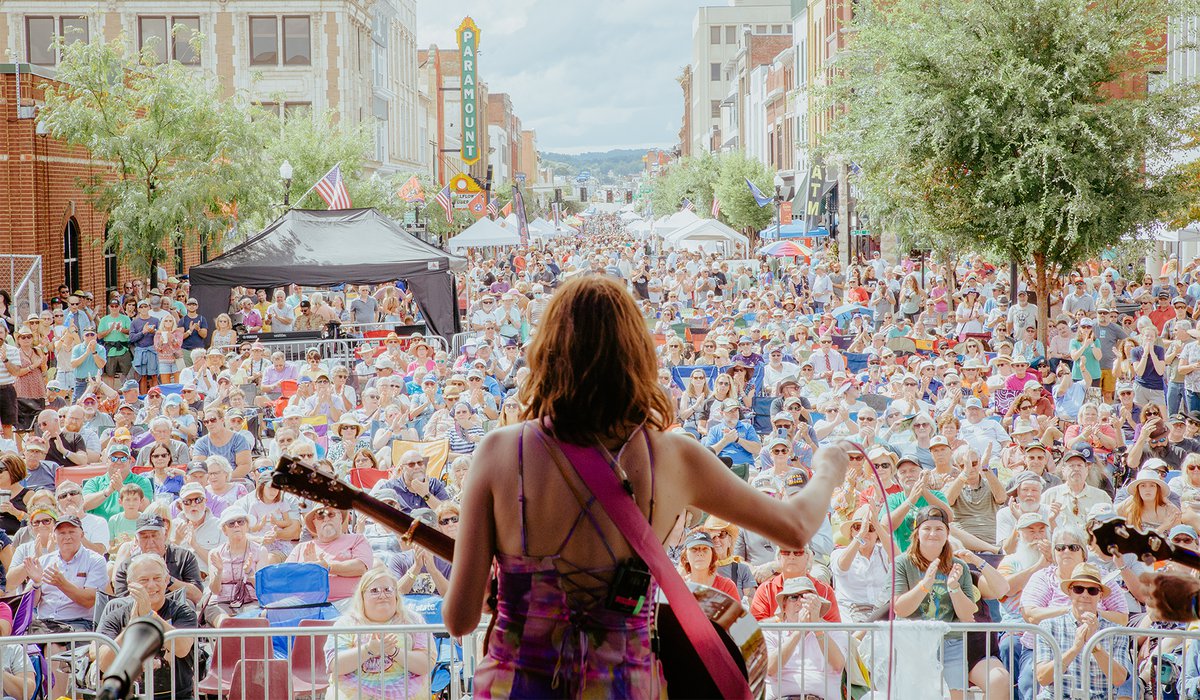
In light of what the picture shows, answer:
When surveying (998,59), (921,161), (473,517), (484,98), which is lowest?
(473,517)

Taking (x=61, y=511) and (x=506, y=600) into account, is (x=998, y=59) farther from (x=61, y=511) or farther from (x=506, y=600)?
(x=506, y=600)

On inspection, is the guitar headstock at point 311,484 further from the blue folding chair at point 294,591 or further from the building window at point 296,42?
the building window at point 296,42

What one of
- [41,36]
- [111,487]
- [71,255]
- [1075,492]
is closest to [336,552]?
[111,487]

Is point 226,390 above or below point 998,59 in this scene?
below

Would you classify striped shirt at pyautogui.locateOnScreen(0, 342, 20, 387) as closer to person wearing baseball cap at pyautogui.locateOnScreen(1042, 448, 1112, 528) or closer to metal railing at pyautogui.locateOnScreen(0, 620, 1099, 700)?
metal railing at pyautogui.locateOnScreen(0, 620, 1099, 700)

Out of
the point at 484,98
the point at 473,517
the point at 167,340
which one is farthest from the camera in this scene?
the point at 484,98

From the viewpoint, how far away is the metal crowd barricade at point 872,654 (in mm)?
5500

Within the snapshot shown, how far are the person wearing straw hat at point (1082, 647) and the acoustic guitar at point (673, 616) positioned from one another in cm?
347

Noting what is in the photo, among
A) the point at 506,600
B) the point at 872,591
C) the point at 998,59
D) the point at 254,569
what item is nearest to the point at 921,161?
the point at 998,59

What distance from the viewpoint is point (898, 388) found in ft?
43.6

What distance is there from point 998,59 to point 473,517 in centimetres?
1472

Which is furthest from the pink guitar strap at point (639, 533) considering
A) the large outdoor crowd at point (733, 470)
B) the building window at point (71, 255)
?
the building window at point (71, 255)

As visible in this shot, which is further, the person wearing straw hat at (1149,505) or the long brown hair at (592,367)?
the person wearing straw hat at (1149,505)

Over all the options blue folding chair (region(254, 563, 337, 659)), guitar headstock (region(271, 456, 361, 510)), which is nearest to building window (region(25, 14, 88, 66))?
blue folding chair (region(254, 563, 337, 659))
